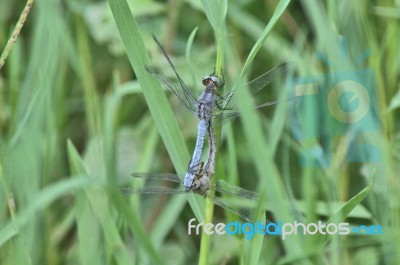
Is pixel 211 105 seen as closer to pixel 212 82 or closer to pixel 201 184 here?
pixel 212 82

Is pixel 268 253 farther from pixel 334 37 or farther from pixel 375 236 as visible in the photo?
pixel 334 37

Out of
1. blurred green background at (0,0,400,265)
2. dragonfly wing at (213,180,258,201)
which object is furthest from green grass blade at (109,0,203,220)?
dragonfly wing at (213,180,258,201)

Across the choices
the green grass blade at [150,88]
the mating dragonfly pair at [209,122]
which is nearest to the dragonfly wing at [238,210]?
the mating dragonfly pair at [209,122]

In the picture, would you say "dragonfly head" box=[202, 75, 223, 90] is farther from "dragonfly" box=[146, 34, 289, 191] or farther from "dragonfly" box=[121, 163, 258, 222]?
"dragonfly" box=[121, 163, 258, 222]

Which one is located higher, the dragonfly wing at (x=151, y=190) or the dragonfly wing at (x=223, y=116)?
the dragonfly wing at (x=223, y=116)

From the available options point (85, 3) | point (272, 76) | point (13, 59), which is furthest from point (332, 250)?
point (85, 3)

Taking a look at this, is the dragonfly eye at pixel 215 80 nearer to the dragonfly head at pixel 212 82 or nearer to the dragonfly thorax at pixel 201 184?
the dragonfly head at pixel 212 82

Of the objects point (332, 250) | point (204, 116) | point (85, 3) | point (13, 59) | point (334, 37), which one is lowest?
point (332, 250)

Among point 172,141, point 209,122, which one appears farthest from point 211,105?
point 172,141
